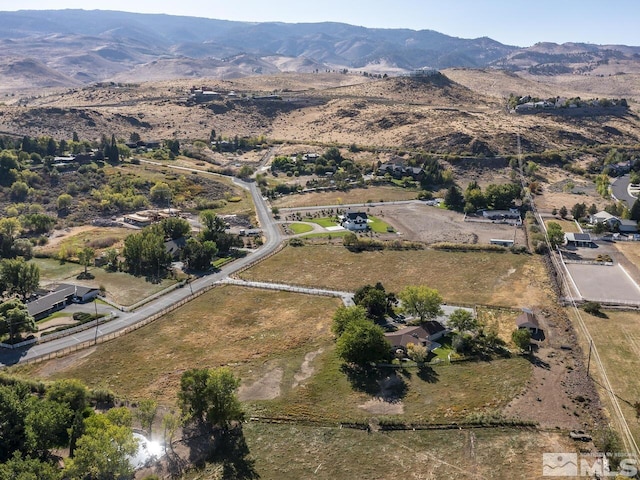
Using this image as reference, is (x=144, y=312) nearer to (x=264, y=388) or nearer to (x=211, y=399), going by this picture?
(x=264, y=388)

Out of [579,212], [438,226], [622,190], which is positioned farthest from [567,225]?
[622,190]

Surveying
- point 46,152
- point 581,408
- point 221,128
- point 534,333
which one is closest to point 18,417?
point 581,408

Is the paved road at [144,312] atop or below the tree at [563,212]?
below

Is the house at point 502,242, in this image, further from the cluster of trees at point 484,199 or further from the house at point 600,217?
the house at point 600,217

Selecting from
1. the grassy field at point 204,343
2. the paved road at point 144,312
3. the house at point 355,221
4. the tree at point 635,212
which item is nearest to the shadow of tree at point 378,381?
the grassy field at point 204,343

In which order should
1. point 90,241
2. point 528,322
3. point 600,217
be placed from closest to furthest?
point 528,322
point 90,241
point 600,217

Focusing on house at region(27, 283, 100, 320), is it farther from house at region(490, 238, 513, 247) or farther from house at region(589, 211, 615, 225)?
house at region(589, 211, 615, 225)

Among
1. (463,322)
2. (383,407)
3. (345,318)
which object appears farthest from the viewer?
(463,322)

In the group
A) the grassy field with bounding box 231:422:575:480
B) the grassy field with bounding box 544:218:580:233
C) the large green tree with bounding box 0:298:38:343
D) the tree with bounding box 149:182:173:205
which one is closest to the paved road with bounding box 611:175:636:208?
the grassy field with bounding box 544:218:580:233
